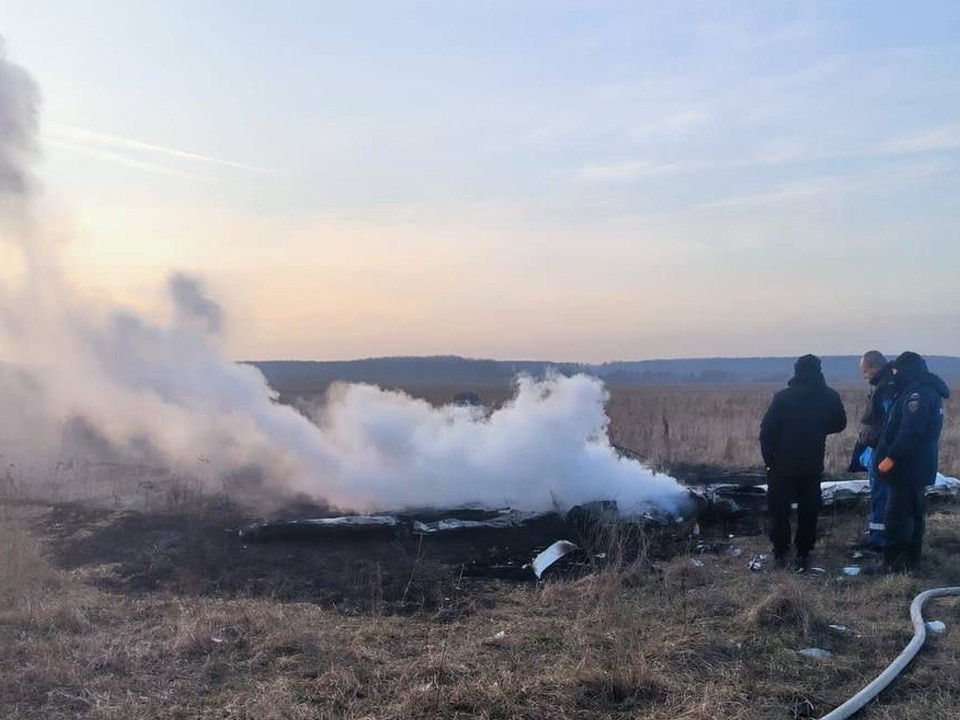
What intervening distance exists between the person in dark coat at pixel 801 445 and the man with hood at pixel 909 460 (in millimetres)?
623

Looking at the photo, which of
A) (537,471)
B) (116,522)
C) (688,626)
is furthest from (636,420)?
(688,626)

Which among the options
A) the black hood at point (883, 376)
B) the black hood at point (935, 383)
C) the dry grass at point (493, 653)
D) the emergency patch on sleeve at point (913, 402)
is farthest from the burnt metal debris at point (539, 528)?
the black hood at point (935, 383)

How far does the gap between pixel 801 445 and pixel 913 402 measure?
3.99 ft

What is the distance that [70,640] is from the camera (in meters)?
6.65

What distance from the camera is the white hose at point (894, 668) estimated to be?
5.16m

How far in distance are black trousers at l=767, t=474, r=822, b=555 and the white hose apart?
6.27 ft

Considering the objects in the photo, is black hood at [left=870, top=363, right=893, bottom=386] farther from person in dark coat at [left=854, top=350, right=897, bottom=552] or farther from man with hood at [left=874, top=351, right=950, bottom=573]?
man with hood at [left=874, top=351, right=950, bottom=573]

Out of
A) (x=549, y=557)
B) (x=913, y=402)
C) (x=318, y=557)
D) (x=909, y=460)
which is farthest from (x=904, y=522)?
(x=318, y=557)

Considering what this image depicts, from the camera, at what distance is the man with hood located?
29.2ft

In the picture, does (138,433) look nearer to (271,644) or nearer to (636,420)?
(271,644)

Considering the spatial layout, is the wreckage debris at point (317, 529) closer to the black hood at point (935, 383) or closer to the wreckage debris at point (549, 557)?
the wreckage debris at point (549, 557)

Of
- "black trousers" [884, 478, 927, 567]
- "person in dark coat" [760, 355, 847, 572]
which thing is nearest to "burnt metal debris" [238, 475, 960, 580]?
"person in dark coat" [760, 355, 847, 572]

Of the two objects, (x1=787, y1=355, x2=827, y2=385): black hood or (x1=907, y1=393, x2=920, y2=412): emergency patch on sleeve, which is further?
(x1=787, y1=355, x2=827, y2=385): black hood

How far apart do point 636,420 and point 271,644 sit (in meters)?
21.0
